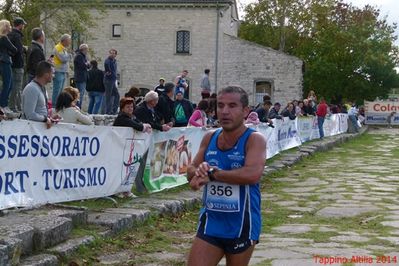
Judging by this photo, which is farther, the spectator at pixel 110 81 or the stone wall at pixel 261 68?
the stone wall at pixel 261 68

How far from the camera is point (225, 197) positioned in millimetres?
4797

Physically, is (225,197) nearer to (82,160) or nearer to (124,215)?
(124,215)

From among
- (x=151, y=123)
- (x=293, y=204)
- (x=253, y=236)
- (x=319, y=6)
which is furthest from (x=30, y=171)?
(x=319, y=6)

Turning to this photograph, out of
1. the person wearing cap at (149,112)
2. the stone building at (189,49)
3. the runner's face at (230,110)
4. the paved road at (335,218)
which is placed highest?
the stone building at (189,49)

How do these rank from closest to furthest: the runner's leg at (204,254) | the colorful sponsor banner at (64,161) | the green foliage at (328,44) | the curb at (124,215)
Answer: the runner's leg at (204,254) < the curb at (124,215) < the colorful sponsor banner at (64,161) < the green foliage at (328,44)

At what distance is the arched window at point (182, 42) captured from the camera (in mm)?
46531

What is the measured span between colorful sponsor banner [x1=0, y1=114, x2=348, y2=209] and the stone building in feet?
109

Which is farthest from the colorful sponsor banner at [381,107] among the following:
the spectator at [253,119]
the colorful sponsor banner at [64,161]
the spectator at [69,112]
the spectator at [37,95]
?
the spectator at [37,95]

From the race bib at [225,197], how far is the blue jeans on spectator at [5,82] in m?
8.06

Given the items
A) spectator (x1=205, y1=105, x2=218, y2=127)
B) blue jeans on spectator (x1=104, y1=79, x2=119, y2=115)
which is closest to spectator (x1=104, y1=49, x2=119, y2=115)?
blue jeans on spectator (x1=104, y1=79, x2=119, y2=115)

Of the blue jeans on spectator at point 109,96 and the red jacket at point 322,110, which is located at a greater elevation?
the blue jeans on spectator at point 109,96

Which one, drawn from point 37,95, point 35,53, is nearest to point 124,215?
point 37,95

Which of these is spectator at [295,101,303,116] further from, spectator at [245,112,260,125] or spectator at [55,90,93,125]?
spectator at [55,90,93,125]

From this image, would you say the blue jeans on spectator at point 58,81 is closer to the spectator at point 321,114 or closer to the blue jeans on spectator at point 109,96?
the blue jeans on spectator at point 109,96
